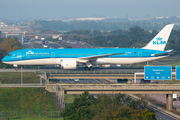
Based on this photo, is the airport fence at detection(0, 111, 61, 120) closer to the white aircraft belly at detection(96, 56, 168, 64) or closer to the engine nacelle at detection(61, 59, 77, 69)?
the engine nacelle at detection(61, 59, 77, 69)

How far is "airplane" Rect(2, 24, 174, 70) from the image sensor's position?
246 feet

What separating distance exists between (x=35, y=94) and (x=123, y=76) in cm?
2347

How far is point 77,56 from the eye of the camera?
75.5 metres

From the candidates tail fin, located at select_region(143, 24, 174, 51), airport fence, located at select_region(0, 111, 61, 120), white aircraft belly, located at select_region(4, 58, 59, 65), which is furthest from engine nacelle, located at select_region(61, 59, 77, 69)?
tail fin, located at select_region(143, 24, 174, 51)

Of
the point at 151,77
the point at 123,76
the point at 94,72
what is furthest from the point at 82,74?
the point at 151,77

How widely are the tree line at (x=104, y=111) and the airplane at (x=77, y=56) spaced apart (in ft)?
58.9

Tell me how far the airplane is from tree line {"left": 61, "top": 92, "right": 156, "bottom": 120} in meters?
17.9

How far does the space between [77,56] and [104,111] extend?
2938cm

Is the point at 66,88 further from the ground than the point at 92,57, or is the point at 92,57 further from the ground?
the point at 92,57

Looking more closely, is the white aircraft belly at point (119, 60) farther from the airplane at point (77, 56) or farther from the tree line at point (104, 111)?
the tree line at point (104, 111)

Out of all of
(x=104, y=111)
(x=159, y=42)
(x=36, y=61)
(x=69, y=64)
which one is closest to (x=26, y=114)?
(x=69, y=64)

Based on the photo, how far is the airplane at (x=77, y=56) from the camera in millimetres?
74875

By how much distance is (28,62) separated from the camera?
2965 inches

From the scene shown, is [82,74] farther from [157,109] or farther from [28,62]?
[157,109]
